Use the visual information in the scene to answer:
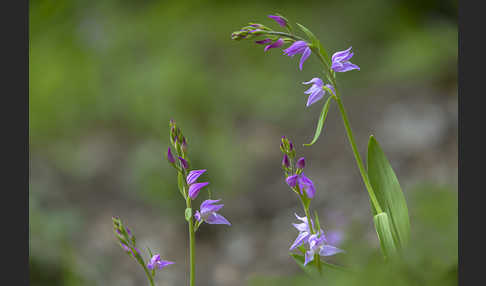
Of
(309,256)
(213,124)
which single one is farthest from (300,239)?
(213,124)

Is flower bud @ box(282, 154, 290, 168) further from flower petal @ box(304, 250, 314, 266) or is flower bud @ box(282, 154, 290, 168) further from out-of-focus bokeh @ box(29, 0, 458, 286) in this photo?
out-of-focus bokeh @ box(29, 0, 458, 286)

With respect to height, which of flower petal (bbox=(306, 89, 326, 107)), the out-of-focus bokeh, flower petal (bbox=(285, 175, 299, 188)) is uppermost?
flower petal (bbox=(306, 89, 326, 107))

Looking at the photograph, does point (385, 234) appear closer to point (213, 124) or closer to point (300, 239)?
point (300, 239)

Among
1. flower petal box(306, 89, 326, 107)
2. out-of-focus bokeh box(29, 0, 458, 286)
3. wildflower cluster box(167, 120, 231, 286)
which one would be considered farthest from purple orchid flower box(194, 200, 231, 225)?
out-of-focus bokeh box(29, 0, 458, 286)

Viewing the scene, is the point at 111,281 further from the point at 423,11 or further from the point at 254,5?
the point at 423,11

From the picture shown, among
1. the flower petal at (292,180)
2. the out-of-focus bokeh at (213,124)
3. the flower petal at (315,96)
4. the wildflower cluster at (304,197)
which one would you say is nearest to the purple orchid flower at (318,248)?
Result: the wildflower cluster at (304,197)

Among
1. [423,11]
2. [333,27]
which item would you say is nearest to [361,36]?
[333,27]

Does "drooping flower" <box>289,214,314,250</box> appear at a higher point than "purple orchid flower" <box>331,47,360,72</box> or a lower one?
lower
